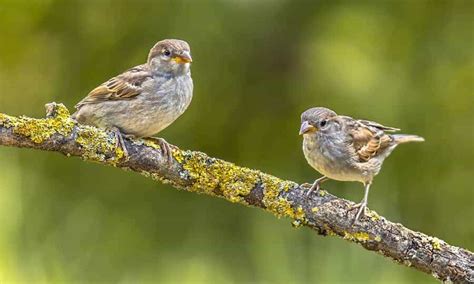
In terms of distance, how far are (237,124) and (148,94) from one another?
1.19 feet

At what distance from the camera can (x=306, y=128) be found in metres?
3.12

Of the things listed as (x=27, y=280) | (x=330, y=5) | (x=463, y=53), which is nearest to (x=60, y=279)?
(x=27, y=280)

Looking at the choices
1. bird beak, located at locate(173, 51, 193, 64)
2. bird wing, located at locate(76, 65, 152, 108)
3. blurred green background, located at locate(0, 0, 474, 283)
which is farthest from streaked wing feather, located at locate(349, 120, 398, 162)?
bird wing, located at locate(76, 65, 152, 108)

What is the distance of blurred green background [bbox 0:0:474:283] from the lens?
3.15 metres

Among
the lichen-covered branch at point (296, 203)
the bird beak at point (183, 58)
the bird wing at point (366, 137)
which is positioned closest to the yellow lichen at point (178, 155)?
the lichen-covered branch at point (296, 203)

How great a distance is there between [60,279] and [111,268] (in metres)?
0.21

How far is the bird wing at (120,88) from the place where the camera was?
3283mm

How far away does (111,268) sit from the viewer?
10.3 ft

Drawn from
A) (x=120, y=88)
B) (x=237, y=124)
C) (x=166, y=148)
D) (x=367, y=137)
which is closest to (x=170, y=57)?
(x=120, y=88)

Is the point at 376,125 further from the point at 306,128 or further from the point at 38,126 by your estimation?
the point at 38,126

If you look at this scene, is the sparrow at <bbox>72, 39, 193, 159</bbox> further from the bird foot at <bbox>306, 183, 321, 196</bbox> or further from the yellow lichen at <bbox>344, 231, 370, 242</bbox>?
the yellow lichen at <bbox>344, 231, 370, 242</bbox>

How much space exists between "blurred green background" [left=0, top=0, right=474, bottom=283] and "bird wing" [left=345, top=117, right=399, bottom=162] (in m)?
0.14

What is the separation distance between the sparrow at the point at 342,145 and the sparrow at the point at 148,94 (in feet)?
1.49

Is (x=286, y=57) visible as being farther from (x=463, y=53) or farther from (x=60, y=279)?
(x=60, y=279)
